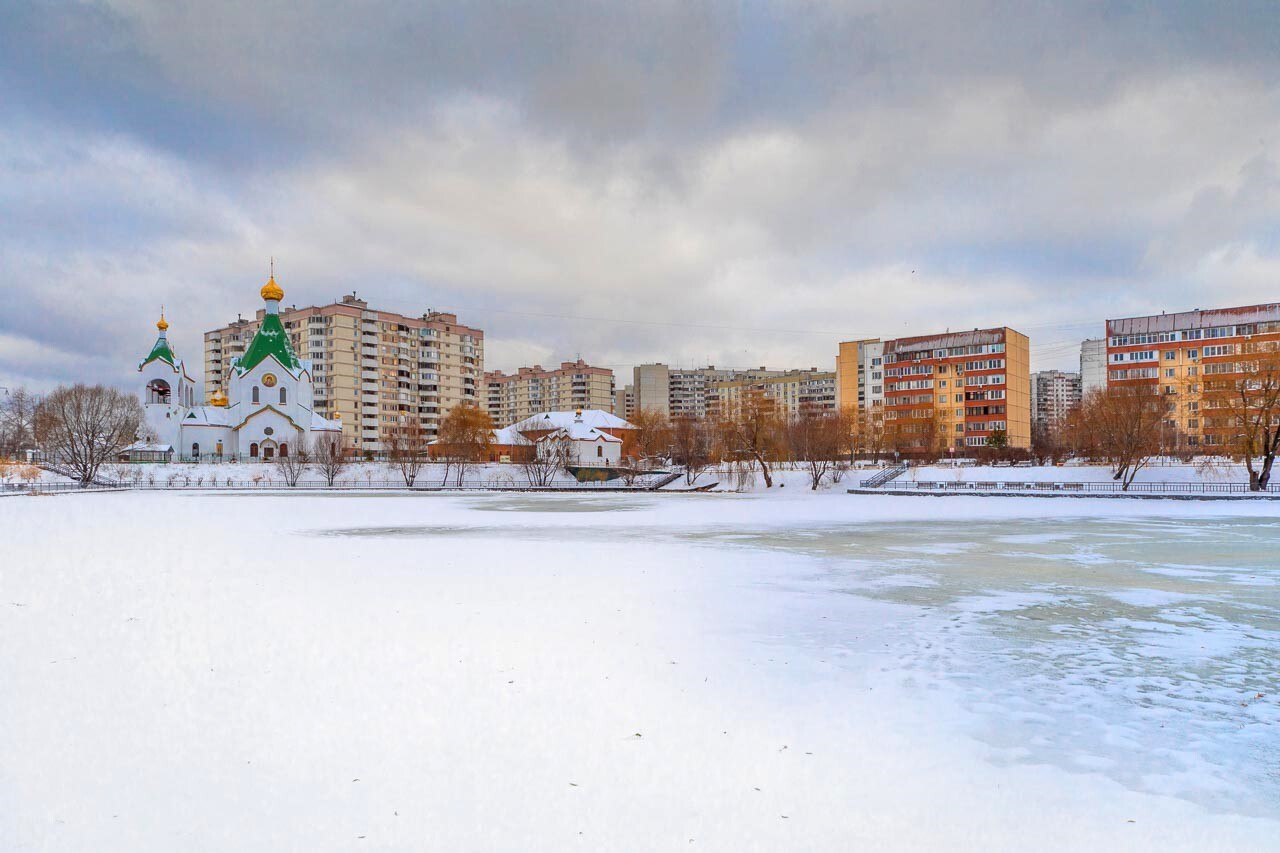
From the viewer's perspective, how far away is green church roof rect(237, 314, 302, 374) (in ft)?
254

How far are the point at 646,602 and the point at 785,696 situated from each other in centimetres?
464

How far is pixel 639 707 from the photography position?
653 cm

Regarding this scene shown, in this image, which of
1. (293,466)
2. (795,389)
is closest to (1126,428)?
(293,466)

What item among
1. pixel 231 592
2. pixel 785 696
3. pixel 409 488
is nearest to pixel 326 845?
pixel 785 696

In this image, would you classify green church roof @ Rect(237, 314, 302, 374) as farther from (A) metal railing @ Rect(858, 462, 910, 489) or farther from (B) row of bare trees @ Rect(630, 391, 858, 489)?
(A) metal railing @ Rect(858, 462, 910, 489)

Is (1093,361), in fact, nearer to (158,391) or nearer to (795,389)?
(795,389)

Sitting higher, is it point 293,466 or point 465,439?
point 465,439

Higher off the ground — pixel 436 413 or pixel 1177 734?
pixel 436 413

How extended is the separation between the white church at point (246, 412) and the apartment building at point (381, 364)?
579 inches

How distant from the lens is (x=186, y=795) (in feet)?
15.6

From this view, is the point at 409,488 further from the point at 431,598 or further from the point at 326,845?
the point at 326,845

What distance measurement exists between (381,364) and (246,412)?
92.2 feet

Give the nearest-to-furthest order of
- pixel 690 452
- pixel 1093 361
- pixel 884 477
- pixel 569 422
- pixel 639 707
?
1. pixel 639 707
2. pixel 884 477
3. pixel 690 452
4. pixel 569 422
5. pixel 1093 361

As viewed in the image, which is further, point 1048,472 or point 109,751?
point 1048,472
